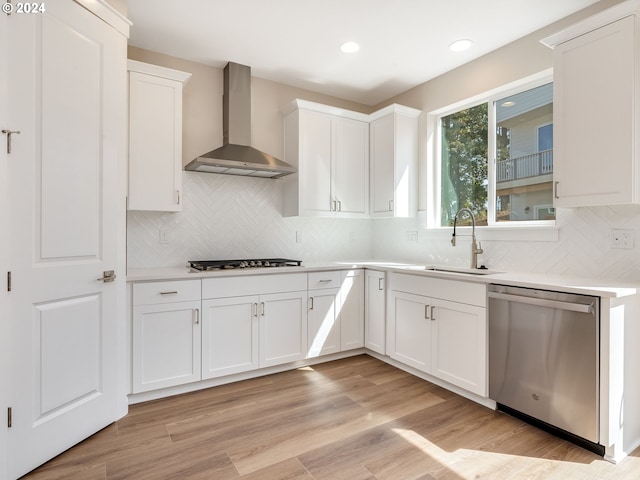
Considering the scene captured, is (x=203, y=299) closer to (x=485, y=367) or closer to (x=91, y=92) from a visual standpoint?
(x=91, y=92)

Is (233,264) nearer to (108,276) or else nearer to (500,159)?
(108,276)

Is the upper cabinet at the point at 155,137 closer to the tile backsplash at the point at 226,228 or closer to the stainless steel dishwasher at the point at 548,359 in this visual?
the tile backsplash at the point at 226,228

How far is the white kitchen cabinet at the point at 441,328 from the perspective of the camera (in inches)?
99.1

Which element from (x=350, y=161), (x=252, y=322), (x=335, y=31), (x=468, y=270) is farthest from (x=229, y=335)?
(x=335, y=31)

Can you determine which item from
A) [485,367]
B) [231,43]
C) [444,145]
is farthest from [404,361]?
[231,43]

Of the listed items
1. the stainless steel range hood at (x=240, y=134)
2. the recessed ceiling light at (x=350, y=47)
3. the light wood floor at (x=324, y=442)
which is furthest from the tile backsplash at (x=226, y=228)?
the recessed ceiling light at (x=350, y=47)

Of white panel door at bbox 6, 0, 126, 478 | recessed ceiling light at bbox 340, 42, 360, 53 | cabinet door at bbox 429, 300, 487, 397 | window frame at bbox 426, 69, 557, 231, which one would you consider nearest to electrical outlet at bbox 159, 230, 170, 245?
white panel door at bbox 6, 0, 126, 478

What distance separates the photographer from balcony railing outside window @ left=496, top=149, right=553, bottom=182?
9.11 ft

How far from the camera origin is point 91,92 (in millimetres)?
2104

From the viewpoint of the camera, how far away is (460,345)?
2.63 m

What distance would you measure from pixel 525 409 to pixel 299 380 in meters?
1.61

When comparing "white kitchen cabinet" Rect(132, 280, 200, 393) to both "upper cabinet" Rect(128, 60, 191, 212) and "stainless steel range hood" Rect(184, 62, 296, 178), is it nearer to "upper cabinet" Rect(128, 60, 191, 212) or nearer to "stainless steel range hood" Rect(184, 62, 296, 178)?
"upper cabinet" Rect(128, 60, 191, 212)

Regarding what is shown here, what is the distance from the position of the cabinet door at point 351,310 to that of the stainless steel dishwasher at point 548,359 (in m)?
1.33

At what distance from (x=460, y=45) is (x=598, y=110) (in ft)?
4.17
